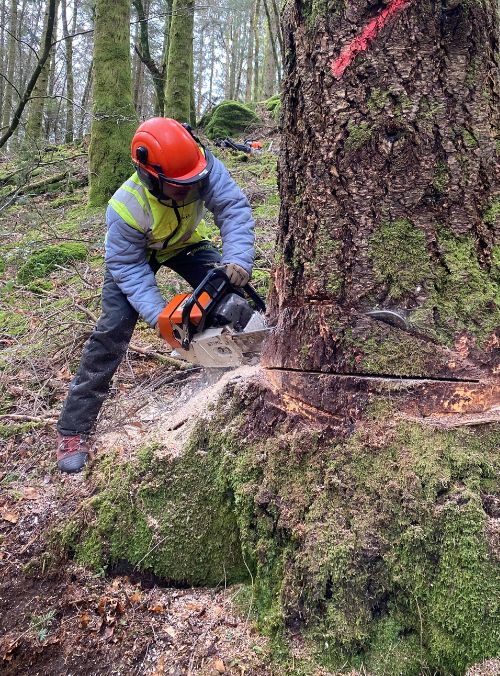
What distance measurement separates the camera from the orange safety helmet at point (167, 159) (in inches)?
98.3

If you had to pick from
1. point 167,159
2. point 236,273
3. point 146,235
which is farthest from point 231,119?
point 236,273

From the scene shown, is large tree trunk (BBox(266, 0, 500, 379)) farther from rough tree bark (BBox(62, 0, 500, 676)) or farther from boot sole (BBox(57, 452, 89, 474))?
boot sole (BBox(57, 452, 89, 474))

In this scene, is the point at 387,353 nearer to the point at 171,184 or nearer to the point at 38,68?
the point at 171,184

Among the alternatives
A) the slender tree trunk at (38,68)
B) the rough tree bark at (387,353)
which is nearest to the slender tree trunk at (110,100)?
the slender tree trunk at (38,68)

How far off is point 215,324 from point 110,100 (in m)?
7.08

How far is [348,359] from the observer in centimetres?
168

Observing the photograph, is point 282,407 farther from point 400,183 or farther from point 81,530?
point 81,530

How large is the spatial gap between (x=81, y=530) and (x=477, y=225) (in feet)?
6.50

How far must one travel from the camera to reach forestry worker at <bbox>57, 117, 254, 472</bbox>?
2547mm

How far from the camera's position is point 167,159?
2508 millimetres

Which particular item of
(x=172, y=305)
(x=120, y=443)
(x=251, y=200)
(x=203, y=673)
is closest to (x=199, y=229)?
(x=172, y=305)

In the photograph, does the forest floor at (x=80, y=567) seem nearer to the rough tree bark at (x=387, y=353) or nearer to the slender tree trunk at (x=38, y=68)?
the rough tree bark at (x=387, y=353)

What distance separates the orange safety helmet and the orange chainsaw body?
57cm

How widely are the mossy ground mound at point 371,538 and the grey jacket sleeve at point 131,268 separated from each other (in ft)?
3.28
